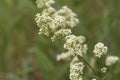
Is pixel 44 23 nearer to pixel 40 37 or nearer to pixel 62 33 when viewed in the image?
pixel 62 33

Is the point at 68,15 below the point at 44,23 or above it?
above

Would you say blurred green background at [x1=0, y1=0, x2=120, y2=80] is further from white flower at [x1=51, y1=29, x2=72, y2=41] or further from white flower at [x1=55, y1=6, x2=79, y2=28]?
white flower at [x1=51, y1=29, x2=72, y2=41]

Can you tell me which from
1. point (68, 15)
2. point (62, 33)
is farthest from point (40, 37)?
point (62, 33)

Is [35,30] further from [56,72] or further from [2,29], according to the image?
[56,72]

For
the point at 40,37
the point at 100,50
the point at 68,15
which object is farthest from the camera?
the point at 40,37

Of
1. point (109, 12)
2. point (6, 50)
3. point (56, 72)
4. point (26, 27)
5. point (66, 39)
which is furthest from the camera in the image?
point (26, 27)

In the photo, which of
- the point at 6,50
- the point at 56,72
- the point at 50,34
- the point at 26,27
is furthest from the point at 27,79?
the point at 50,34

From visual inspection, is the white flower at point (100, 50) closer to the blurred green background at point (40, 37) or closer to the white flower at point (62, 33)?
the white flower at point (62, 33)

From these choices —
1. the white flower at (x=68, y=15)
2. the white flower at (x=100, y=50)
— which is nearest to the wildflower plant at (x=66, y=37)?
the white flower at (x=100, y=50)

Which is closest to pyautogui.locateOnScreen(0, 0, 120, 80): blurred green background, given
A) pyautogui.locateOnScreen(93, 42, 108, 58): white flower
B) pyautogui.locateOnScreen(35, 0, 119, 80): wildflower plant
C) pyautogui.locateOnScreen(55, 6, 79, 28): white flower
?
pyautogui.locateOnScreen(55, 6, 79, 28): white flower
